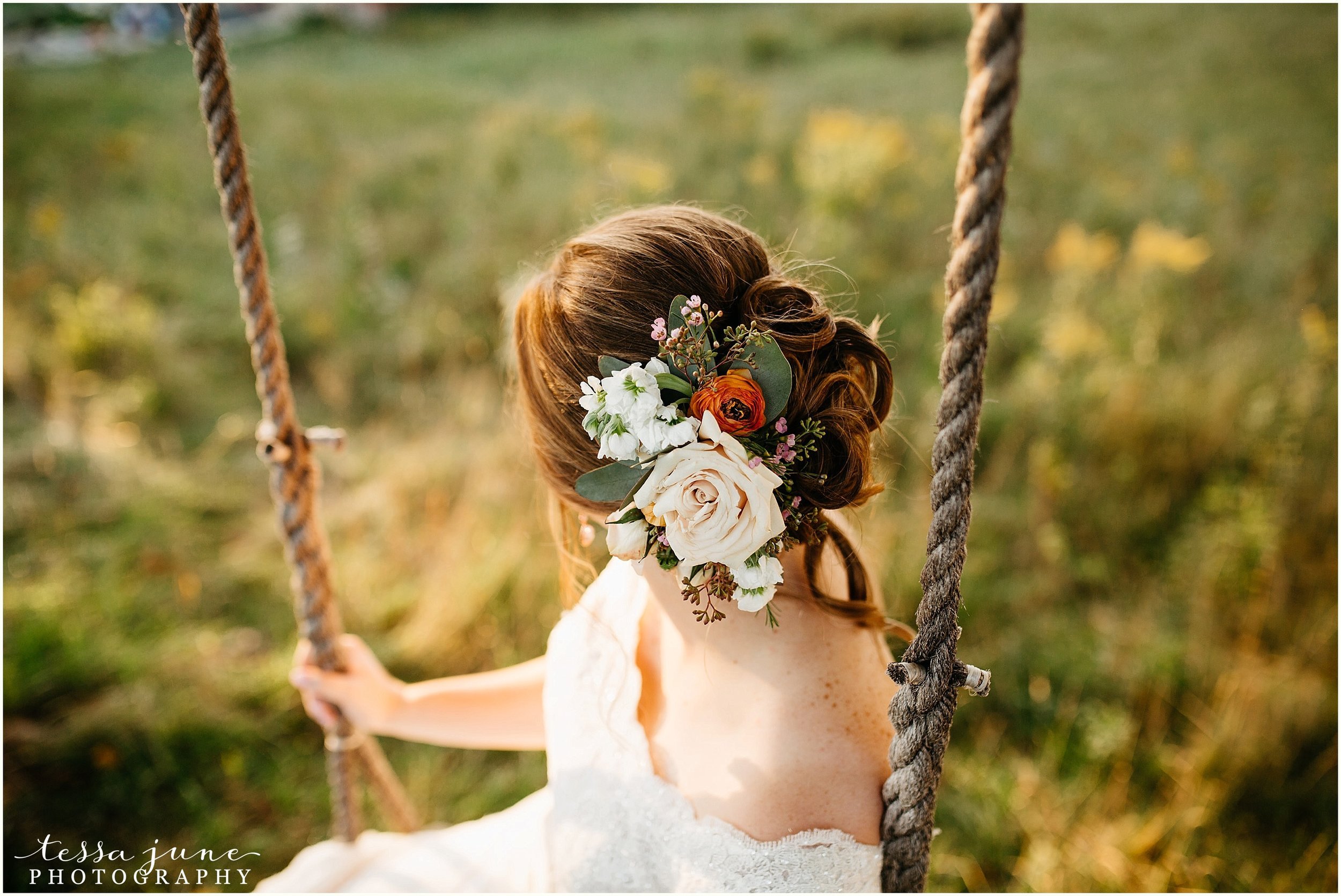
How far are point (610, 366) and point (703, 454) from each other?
0.20m

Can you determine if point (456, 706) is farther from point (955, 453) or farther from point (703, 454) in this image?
point (955, 453)

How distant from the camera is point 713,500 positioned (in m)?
0.97

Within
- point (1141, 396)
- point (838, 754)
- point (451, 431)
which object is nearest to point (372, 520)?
point (451, 431)

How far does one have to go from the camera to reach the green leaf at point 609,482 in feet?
3.47

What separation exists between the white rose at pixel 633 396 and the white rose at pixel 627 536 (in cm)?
13

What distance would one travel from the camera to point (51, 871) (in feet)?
7.27

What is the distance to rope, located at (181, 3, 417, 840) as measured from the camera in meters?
1.25

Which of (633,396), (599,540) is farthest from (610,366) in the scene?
(599,540)

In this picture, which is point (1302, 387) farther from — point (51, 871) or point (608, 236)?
point (51, 871)

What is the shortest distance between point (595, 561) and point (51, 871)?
75.1 inches

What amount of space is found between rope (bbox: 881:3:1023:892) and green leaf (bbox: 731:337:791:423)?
0.23 meters

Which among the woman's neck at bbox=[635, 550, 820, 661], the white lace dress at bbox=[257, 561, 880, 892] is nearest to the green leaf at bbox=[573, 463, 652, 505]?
the woman's neck at bbox=[635, 550, 820, 661]

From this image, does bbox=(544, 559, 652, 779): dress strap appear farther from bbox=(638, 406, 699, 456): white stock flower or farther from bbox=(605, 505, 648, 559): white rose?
bbox=(638, 406, 699, 456): white stock flower

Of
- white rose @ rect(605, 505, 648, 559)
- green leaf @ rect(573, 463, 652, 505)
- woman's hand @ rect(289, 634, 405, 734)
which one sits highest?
green leaf @ rect(573, 463, 652, 505)
